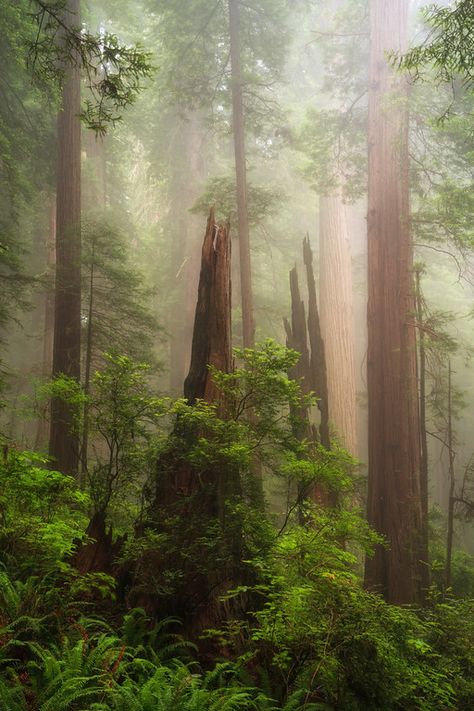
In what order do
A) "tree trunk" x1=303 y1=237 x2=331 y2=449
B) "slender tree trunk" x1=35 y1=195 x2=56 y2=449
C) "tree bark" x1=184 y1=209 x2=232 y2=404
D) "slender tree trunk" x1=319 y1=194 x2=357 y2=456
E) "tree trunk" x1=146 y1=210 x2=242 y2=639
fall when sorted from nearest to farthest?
"tree trunk" x1=146 y1=210 x2=242 y2=639 < "tree bark" x1=184 y1=209 x2=232 y2=404 < "tree trunk" x1=303 y1=237 x2=331 y2=449 < "slender tree trunk" x1=35 y1=195 x2=56 y2=449 < "slender tree trunk" x1=319 y1=194 x2=357 y2=456

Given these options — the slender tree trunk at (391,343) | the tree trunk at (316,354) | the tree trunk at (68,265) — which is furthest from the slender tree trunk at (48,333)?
the slender tree trunk at (391,343)

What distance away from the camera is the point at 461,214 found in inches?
356

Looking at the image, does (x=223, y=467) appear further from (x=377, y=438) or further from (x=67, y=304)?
(x=67, y=304)

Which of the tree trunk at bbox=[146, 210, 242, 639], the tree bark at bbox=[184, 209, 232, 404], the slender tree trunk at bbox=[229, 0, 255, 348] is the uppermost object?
the slender tree trunk at bbox=[229, 0, 255, 348]

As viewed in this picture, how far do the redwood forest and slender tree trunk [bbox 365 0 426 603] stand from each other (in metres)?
0.04

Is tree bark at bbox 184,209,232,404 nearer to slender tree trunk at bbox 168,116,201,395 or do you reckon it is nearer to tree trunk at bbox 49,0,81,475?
tree trunk at bbox 49,0,81,475

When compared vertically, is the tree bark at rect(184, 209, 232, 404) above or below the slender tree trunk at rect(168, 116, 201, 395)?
below

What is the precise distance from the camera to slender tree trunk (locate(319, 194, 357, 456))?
49.6ft

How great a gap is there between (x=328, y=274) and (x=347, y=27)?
7434mm

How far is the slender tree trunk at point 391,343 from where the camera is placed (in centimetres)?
793

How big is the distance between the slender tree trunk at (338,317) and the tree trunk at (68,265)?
7.70 meters

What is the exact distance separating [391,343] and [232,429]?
5.77m

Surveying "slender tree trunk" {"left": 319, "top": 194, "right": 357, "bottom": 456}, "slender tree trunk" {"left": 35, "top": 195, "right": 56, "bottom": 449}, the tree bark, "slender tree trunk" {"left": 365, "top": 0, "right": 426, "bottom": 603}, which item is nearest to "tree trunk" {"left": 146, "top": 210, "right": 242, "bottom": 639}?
the tree bark

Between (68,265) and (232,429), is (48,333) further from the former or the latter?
(232,429)
